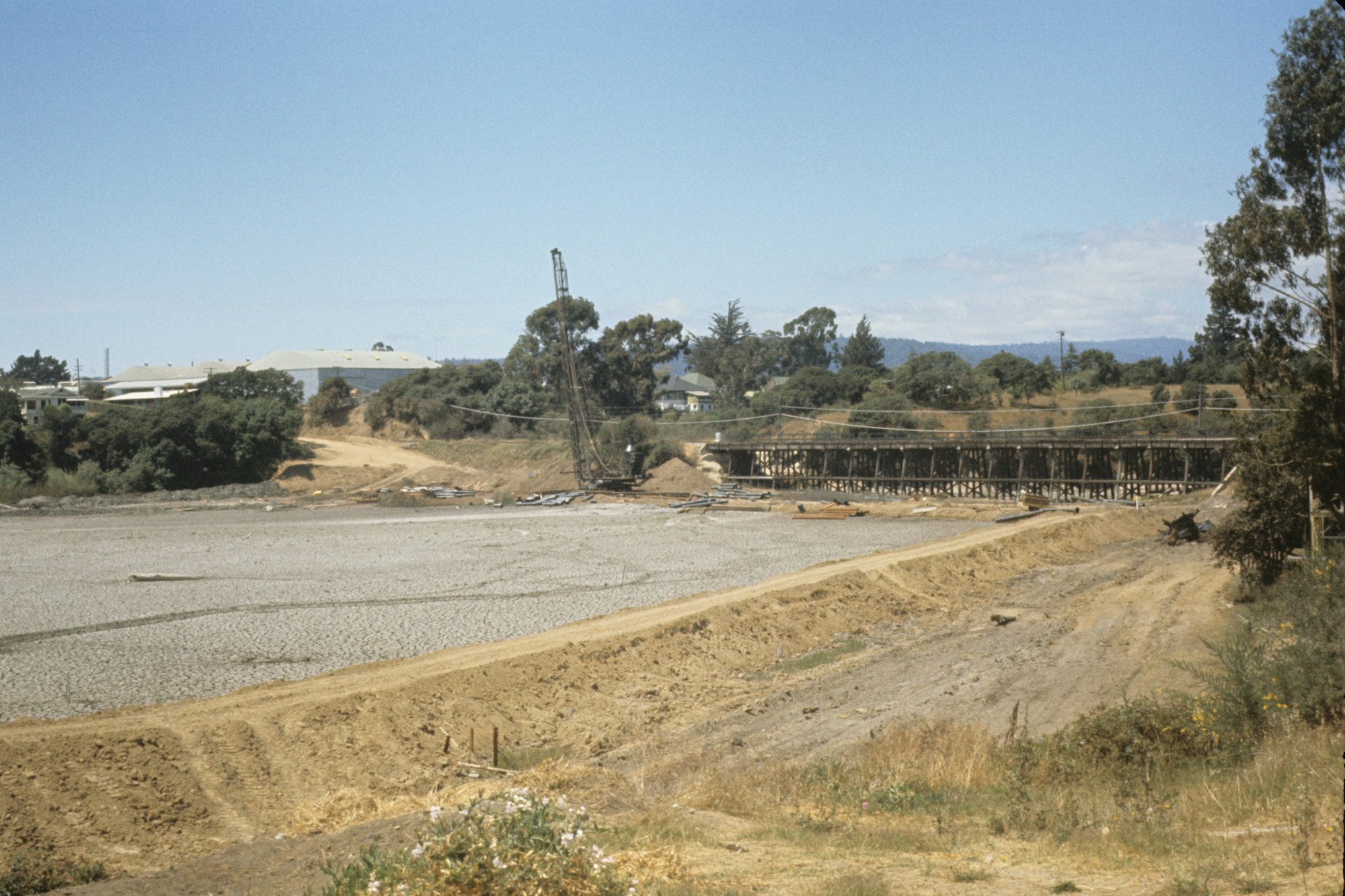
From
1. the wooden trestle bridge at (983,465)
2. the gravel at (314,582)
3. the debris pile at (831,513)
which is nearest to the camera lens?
the gravel at (314,582)

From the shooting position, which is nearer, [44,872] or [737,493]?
[44,872]

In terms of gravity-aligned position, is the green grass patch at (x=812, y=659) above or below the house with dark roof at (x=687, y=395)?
below

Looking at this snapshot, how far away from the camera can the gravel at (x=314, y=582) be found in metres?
18.6

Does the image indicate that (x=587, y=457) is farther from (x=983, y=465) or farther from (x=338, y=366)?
(x=338, y=366)

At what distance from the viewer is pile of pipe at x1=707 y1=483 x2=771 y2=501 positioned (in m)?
58.8

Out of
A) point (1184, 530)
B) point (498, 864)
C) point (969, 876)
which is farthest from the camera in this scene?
point (1184, 530)

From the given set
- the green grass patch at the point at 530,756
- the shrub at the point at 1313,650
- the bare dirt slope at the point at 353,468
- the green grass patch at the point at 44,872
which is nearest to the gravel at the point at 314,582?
the green grass patch at the point at 44,872

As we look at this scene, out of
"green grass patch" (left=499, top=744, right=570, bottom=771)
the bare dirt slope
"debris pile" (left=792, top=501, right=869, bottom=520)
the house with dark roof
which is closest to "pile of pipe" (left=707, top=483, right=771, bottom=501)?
"debris pile" (left=792, top=501, right=869, bottom=520)

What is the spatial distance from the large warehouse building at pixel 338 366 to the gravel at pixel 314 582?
6410 cm

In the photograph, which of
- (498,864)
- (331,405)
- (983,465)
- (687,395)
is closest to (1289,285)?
(498,864)

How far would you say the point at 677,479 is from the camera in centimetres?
6675

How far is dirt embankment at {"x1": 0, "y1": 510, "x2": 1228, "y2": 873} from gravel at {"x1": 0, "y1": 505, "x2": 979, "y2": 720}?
233cm

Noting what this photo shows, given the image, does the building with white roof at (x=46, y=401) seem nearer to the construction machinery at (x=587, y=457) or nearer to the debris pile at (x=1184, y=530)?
the construction machinery at (x=587, y=457)

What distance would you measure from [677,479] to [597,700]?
1946 inches
